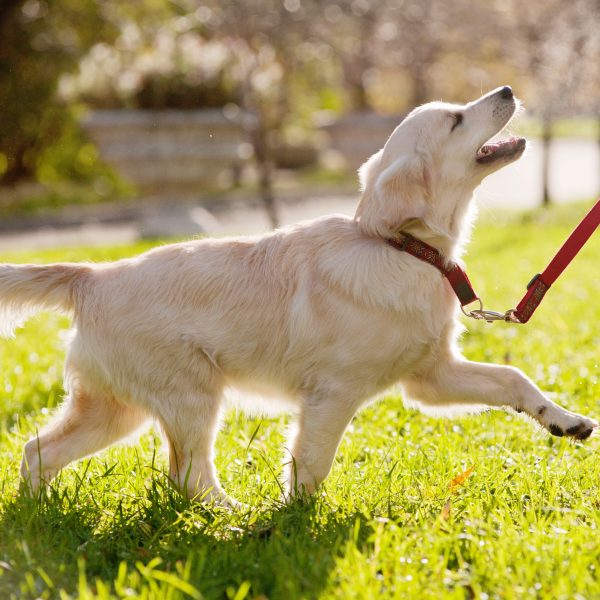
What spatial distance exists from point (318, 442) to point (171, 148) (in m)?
10.1

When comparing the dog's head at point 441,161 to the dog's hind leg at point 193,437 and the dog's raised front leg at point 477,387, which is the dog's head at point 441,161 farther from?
the dog's hind leg at point 193,437

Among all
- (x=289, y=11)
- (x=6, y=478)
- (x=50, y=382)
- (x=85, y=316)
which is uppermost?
(x=289, y=11)

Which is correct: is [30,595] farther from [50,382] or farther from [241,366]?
[50,382]

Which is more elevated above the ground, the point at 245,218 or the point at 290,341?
the point at 290,341

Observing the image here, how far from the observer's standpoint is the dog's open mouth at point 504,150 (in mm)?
3566

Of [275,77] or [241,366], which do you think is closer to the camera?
[241,366]

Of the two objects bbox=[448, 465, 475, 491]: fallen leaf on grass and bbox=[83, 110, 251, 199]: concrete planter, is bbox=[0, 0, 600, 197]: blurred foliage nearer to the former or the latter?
bbox=[83, 110, 251, 199]: concrete planter

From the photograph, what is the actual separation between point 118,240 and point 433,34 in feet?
27.9

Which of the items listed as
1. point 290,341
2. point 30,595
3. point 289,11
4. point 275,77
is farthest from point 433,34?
point 30,595

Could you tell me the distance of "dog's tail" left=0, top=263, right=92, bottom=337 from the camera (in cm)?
348

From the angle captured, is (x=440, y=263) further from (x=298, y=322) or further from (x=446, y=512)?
(x=446, y=512)

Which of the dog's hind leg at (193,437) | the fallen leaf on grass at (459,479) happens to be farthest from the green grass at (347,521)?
the dog's hind leg at (193,437)

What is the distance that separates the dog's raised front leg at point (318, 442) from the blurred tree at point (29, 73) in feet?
39.8

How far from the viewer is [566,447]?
3830 mm
